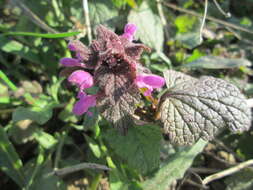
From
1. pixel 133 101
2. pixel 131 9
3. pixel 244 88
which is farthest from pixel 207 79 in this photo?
pixel 131 9

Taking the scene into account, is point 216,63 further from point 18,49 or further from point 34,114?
point 18,49

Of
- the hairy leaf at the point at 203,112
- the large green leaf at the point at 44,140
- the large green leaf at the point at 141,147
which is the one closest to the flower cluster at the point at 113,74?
the hairy leaf at the point at 203,112

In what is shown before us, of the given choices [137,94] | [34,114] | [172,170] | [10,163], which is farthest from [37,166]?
[137,94]

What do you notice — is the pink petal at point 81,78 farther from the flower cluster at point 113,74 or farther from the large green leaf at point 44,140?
the large green leaf at point 44,140

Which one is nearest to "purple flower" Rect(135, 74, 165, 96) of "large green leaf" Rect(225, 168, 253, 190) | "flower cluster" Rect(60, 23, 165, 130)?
"flower cluster" Rect(60, 23, 165, 130)

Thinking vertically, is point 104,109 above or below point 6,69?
above

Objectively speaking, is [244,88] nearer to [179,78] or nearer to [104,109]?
[179,78]
